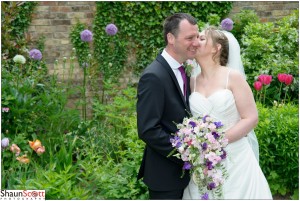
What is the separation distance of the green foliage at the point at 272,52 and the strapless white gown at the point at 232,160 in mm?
2818

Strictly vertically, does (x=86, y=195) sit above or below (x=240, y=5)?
below

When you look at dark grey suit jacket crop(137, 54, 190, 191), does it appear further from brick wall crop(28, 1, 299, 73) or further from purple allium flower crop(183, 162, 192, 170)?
brick wall crop(28, 1, 299, 73)

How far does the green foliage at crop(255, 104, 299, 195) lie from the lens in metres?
4.70

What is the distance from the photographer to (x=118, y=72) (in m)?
7.10

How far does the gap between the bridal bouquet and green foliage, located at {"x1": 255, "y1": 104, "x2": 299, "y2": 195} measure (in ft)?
5.83

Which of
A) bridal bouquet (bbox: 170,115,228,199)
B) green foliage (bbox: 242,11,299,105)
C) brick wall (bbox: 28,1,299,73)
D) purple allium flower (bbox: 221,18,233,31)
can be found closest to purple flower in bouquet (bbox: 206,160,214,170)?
bridal bouquet (bbox: 170,115,228,199)

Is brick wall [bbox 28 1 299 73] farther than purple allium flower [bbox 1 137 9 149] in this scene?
Yes

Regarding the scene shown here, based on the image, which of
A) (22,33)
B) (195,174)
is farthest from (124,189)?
(22,33)

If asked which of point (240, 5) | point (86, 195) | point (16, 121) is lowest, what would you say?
point (86, 195)

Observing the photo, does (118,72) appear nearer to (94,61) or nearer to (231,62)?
(94,61)

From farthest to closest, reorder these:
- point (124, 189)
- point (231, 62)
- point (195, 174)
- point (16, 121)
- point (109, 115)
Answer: point (109, 115), point (16, 121), point (124, 189), point (231, 62), point (195, 174)

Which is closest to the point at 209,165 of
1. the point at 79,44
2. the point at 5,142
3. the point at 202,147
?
the point at 202,147

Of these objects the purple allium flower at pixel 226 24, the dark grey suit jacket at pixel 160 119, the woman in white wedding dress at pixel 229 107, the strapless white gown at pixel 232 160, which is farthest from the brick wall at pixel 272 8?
the dark grey suit jacket at pixel 160 119

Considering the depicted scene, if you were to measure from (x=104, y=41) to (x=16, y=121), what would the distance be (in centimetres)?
221
